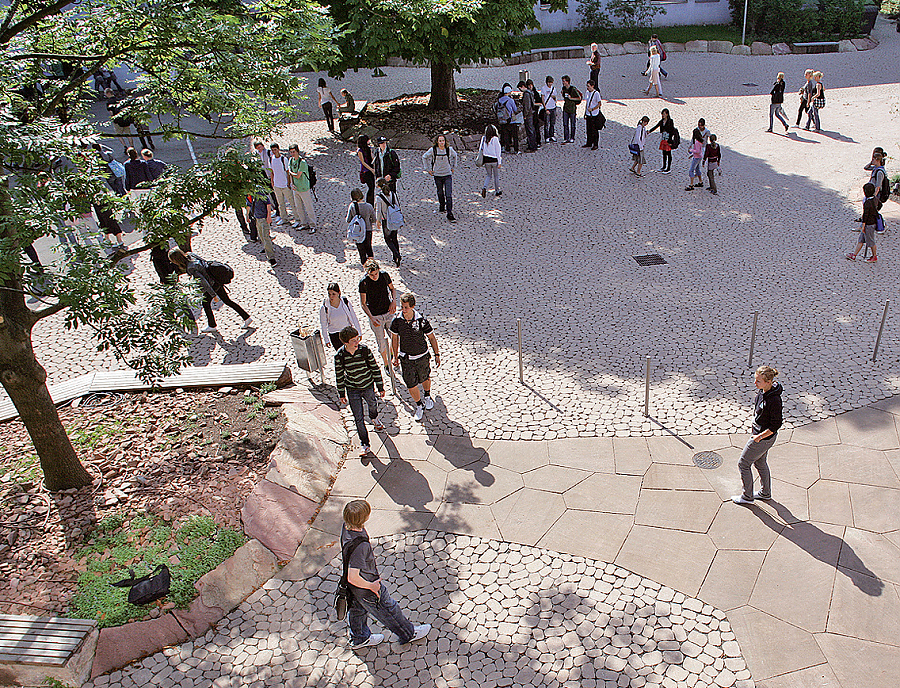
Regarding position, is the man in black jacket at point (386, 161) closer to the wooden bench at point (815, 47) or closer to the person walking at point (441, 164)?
the person walking at point (441, 164)

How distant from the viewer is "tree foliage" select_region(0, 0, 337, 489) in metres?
5.28

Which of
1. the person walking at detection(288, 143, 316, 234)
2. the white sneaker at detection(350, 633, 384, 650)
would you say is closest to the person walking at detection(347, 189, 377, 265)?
A: the person walking at detection(288, 143, 316, 234)

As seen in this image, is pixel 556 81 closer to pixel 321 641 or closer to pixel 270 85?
pixel 270 85

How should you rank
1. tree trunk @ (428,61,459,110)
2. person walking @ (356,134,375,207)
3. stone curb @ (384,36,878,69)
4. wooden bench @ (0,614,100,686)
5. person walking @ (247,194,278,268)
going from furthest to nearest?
stone curb @ (384,36,878,69)
tree trunk @ (428,61,459,110)
person walking @ (356,134,375,207)
person walking @ (247,194,278,268)
wooden bench @ (0,614,100,686)

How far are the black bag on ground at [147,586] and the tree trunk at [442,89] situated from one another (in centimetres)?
1758

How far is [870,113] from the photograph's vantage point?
64.4 ft

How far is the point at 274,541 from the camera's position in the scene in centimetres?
672

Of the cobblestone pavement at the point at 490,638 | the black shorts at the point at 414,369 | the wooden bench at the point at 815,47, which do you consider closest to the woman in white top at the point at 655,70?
the wooden bench at the point at 815,47

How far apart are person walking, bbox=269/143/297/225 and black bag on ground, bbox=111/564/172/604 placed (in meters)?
9.17

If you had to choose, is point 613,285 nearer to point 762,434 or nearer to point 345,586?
point 762,434

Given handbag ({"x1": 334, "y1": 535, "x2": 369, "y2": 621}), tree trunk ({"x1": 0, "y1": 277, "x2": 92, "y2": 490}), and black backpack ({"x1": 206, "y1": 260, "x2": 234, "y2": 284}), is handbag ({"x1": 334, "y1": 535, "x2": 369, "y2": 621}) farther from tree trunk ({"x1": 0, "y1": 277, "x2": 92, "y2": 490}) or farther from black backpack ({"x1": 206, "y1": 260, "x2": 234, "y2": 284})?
black backpack ({"x1": 206, "y1": 260, "x2": 234, "y2": 284})

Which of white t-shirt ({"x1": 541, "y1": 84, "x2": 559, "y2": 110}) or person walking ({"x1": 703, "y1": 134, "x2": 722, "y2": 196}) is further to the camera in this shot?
white t-shirt ({"x1": 541, "y1": 84, "x2": 559, "y2": 110})

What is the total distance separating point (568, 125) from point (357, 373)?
43.9 feet

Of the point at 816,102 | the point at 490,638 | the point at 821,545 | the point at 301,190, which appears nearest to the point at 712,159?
the point at 816,102
